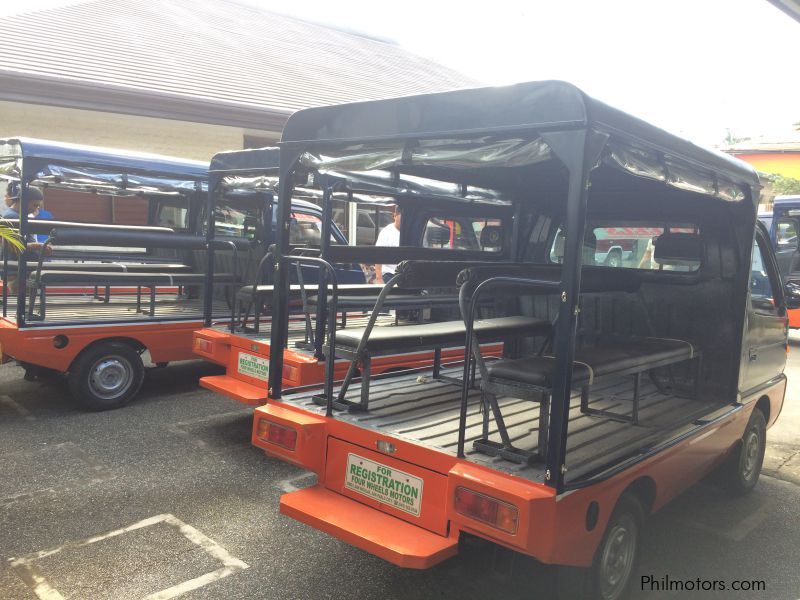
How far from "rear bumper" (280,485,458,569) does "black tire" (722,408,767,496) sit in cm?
255

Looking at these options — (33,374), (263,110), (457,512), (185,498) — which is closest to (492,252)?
(185,498)

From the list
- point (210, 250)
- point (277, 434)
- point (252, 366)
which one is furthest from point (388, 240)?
point (277, 434)

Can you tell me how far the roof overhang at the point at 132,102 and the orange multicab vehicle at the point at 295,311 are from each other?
367 centimetres

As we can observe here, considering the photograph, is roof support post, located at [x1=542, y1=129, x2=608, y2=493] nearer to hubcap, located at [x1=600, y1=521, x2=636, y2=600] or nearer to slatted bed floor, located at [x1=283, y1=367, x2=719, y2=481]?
slatted bed floor, located at [x1=283, y1=367, x2=719, y2=481]

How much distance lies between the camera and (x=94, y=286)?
668cm

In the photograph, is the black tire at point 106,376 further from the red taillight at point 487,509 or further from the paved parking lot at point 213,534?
the red taillight at point 487,509

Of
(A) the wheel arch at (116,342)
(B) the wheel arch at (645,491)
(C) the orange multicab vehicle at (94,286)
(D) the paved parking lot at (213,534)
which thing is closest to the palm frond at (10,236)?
(C) the orange multicab vehicle at (94,286)

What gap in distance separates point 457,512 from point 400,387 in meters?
1.58

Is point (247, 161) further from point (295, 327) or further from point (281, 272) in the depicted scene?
point (281, 272)

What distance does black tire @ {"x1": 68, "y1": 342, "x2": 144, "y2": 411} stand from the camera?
564cm

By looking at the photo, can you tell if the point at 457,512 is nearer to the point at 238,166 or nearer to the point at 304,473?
the point at 304,473

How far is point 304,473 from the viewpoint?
14.9 ft

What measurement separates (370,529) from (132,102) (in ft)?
30.5

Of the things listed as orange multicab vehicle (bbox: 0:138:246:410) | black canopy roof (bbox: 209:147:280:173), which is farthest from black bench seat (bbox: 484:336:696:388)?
orange multicab vehicle (bbox: 0:138:246:410)
